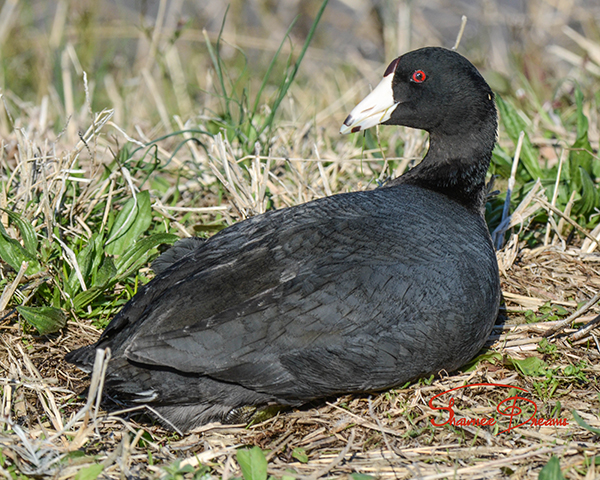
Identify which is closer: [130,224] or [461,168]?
[461,168]

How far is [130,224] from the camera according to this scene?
3.31 meters

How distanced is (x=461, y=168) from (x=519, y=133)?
1.18 metres

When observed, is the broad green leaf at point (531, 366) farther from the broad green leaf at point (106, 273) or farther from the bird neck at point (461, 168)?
the broad green leaf at point (106, 273)

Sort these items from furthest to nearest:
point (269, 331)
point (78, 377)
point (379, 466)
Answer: point (78, 377) < point (269, 331) < point (379, 466)

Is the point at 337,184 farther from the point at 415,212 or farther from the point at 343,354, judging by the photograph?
the point at 343,354

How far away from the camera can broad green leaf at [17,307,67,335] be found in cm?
270

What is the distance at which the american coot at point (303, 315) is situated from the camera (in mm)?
2320

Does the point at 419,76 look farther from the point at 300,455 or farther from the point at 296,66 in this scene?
the point at 300,455

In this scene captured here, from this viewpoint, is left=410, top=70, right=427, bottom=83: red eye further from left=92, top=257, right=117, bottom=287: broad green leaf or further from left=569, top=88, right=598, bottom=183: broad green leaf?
left=92, top=257, right=117, bottom=287: broad green leaf

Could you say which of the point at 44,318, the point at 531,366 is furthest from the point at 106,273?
the point at 531,366

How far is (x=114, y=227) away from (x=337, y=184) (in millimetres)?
1372

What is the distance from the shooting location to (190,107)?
20.3ft

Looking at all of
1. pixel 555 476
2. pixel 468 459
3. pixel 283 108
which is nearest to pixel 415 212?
pixel 468 459

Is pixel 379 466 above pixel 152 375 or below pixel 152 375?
below
